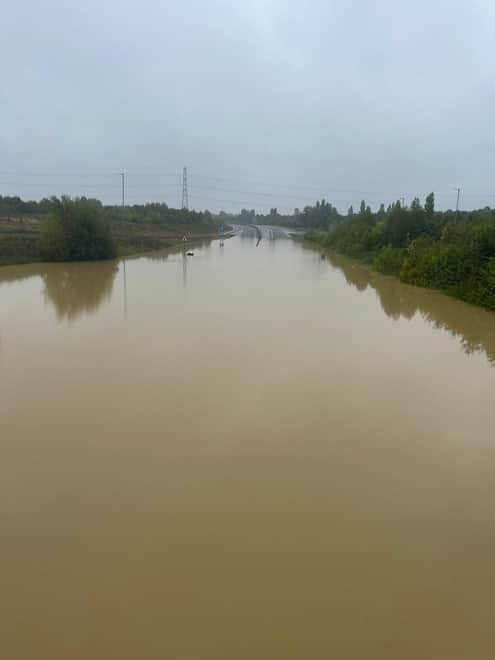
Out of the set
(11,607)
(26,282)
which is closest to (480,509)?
(11,607)

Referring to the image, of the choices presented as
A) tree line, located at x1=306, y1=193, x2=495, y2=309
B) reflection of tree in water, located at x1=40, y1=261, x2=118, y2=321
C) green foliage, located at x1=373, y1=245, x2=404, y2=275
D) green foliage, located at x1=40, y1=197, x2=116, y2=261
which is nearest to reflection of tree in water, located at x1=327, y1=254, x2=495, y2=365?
tree line, located at x1=306, y1=193, x2=495, y2=309

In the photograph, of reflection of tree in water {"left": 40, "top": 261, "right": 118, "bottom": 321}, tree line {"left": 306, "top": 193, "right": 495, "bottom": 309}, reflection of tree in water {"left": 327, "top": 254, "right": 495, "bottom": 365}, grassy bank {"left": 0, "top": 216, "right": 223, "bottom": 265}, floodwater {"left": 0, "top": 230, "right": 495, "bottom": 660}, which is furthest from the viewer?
grassy bank {"left": 0, "top": 216, "right": 223, "bottom": 265}

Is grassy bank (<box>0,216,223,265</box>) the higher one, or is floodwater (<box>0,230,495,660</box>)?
grassy bank (<box>0,216,223,265</box>)

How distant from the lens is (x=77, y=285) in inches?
650

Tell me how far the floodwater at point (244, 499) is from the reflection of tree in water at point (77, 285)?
328 cm

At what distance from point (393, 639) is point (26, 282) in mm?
17256

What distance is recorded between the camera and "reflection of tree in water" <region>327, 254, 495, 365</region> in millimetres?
10242

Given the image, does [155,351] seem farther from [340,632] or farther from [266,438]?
[340,632]

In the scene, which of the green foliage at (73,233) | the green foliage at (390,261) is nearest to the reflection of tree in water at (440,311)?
the green foliage at (390,261)

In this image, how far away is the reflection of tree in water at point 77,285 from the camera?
12.6 metres

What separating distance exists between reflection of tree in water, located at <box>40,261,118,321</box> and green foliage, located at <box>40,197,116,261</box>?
0.90 meters

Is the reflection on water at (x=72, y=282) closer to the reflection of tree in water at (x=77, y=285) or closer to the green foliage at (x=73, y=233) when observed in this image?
the reflection of tree in water at (x=77, y=285)

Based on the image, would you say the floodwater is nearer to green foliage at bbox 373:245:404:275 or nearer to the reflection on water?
the reflection on water

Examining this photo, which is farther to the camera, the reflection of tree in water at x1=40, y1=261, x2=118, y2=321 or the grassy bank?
the grassy bank
